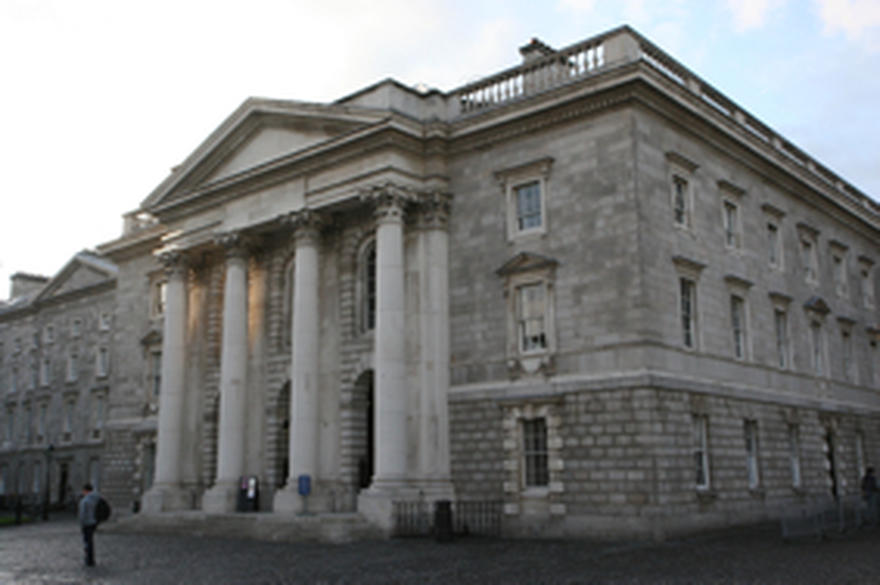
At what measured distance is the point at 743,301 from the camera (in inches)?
1086

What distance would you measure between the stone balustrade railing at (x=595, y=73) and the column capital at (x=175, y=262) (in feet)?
40.6

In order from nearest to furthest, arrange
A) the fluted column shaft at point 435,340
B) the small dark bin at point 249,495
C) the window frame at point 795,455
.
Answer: the fluted column shaft at point 435,340, the window frame at point 795,455, the small dark bin at point 249,495

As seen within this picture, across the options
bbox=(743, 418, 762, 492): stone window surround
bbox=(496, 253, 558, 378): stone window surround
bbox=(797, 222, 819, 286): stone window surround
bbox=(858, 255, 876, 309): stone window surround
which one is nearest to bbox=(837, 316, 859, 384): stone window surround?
bbox=(797, 222, 819, 286): stone window surround

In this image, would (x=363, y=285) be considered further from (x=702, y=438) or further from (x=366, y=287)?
(x=702, y=438)

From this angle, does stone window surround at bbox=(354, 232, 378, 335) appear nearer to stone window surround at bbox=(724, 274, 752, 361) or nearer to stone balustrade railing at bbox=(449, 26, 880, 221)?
stone balustrade railing at bbox=(449, 26, 880, 221)

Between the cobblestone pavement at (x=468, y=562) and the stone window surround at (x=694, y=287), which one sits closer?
the cobblestone pavement at (x=468, y=562)

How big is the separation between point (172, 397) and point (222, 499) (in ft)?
17.6

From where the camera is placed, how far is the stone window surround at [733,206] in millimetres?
27641

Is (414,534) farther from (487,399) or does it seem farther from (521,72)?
(521,72)

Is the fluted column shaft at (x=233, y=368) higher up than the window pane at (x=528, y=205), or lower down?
lower down

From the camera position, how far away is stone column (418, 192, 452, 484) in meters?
26.2

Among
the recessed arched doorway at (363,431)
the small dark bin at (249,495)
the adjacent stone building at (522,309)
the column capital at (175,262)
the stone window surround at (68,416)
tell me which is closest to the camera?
the adjacent stone building at (522,309)

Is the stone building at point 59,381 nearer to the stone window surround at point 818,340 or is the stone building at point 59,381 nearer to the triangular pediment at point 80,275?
the triangular pediment at point 80,275

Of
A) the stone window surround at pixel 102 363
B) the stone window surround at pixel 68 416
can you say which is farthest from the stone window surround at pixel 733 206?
the stone window surround at pixel 68 416
